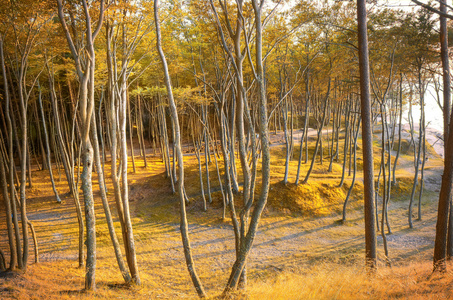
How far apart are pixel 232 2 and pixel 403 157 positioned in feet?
82.8

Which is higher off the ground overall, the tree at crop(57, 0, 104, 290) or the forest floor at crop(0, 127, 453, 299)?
the tree at crop(57, 0, 104, 290)

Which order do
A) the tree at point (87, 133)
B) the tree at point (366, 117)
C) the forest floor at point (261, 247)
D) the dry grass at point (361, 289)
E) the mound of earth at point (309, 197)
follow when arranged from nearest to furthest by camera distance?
the dry grass at point (361, 289) < the forest floor at point (261, 247) < the tree at point (87, 133) < the tree at point (366, 117) < the mound of earth at point (309, 197)

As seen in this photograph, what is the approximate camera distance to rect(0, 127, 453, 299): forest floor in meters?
6.05

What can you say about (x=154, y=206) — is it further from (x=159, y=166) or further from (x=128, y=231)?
(x=128, y=231)

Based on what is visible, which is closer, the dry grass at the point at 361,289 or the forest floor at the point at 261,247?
the dry grass at the point at 361,289

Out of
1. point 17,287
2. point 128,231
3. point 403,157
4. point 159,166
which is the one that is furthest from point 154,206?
point 403,157

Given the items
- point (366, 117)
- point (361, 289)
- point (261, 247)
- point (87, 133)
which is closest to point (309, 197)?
point (261, 247)

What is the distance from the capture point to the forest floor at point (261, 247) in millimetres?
6055

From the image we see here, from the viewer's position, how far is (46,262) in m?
9.03

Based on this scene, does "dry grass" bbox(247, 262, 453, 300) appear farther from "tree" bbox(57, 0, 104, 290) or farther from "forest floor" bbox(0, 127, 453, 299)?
"tree" bbox(57, 0, 104, 290)

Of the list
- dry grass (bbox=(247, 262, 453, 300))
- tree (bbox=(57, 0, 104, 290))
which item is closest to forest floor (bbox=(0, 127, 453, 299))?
dry grass (bbox=(247, 262, 453, 300))

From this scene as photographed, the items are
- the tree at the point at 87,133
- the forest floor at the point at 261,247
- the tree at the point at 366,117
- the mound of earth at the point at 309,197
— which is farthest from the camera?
the mound of earth at the point at 309,197

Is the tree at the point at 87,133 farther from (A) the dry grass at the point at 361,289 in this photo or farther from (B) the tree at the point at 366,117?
(B) the tree at the point at 366,117

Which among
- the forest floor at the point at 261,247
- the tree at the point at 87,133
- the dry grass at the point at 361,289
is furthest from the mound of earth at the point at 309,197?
the tree at the point at 87,133
